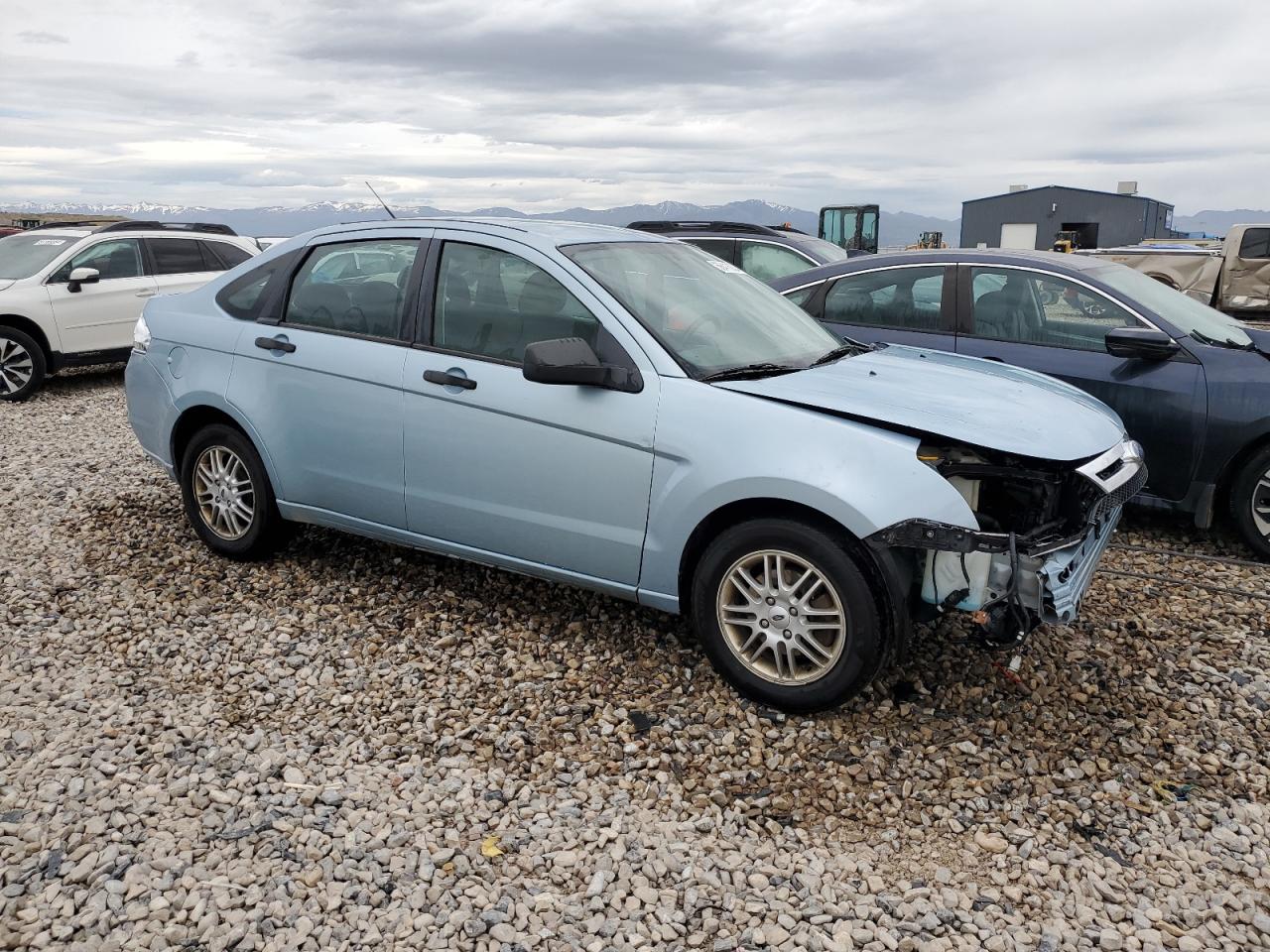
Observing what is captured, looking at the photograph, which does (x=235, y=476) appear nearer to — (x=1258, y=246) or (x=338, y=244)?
(x=338, y=244)

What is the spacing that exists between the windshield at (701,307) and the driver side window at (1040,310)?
178cm

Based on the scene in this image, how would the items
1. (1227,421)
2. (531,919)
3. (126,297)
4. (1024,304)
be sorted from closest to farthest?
(531,919) < (1227,421) < (1024,304) < (126,297)

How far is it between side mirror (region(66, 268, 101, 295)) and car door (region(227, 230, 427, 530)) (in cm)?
725

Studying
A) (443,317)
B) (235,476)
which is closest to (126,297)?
(235,476)

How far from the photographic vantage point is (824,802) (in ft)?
11.4

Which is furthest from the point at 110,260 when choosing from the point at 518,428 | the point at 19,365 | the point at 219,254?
the point at 518,428

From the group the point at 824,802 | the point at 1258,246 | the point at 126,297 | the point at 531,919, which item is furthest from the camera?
the point at 1258,246

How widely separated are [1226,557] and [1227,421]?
786 millimetres

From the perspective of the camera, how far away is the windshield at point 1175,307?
5.91 m

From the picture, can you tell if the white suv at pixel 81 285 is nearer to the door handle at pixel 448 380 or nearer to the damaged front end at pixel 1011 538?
the door handle at pixel 448 380

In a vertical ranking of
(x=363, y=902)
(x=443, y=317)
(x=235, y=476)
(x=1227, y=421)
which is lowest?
(x=363, y=902)

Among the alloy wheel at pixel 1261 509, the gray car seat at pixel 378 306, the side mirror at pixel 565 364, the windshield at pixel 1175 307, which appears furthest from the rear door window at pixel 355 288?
the alloy wheel at pixel 1261 509

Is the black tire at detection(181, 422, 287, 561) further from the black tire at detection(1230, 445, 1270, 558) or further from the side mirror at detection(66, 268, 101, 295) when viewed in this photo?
the side mirror at detection(66, 268, 101, 295)

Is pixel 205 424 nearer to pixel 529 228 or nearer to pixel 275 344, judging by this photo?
pixel 275 344
